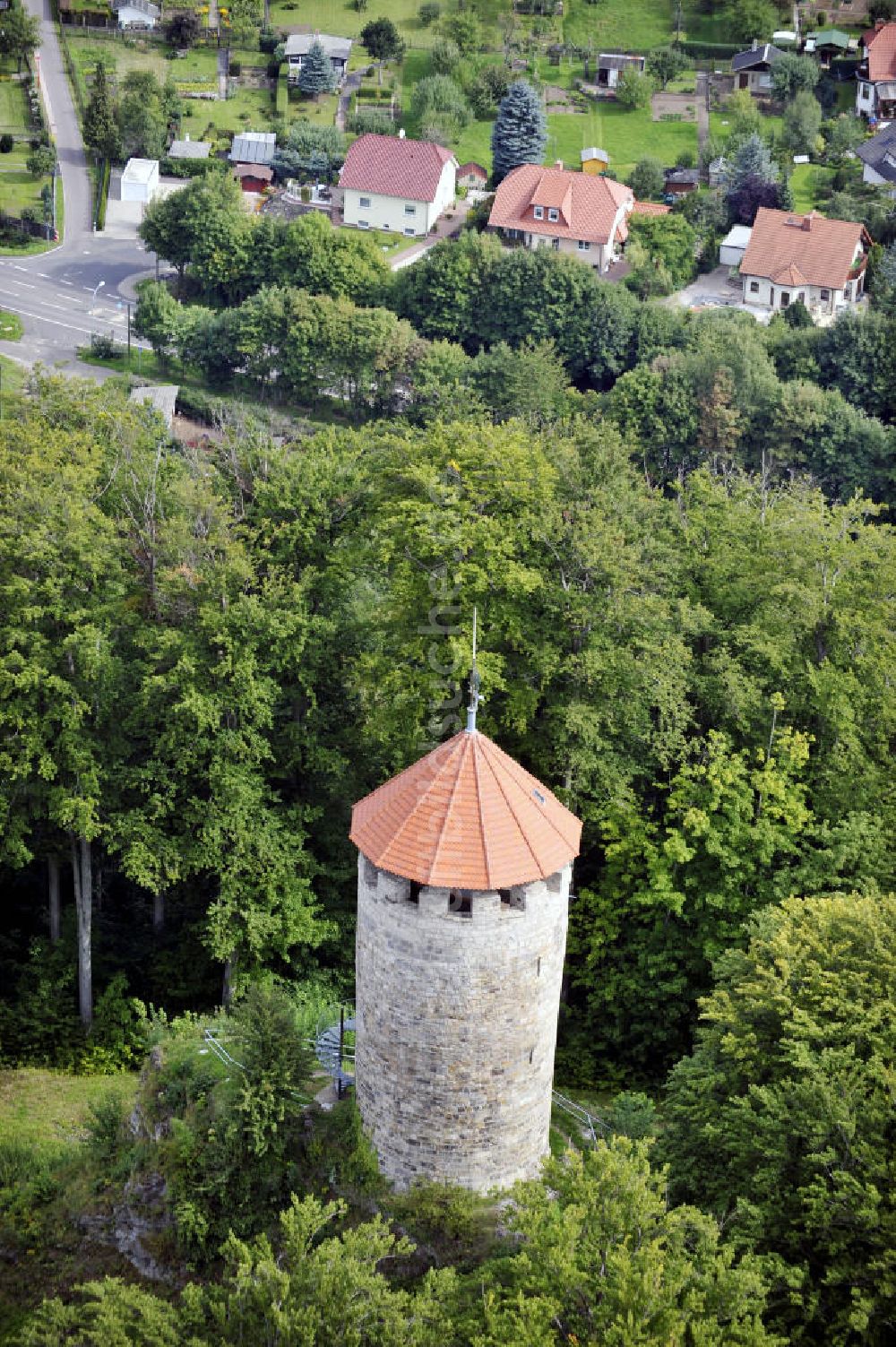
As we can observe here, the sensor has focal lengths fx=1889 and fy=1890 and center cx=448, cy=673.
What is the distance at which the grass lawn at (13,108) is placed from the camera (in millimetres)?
118688

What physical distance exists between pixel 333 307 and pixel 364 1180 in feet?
210

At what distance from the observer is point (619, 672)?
4466cm

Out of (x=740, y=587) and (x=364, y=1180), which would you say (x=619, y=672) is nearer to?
(x=740, y=587)

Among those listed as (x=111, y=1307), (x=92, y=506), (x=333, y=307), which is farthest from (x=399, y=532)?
(x=333, y=307)

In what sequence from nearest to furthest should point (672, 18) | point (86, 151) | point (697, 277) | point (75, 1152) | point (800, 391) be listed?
point (75, 1152) < point (800, 391) < point (697, 277) < point (86, 151) < point (672, 18)

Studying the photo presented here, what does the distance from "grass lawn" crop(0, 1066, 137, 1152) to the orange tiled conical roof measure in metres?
12.8

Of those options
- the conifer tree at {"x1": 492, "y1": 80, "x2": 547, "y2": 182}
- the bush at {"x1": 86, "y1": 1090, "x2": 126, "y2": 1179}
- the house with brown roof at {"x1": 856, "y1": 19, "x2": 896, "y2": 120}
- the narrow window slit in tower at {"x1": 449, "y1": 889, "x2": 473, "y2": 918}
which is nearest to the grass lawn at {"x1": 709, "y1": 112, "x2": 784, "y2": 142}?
the house with brown roof at {"x1": 856, "y1": 19, "x2": 896, "y2": 120}

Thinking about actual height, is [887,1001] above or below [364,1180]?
above

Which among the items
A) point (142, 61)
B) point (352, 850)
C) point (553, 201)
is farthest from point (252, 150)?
point (352, 850)

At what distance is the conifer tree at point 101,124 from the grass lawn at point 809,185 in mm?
40653

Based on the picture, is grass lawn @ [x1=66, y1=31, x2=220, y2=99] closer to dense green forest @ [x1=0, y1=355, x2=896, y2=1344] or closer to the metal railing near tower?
dense green forest @ [x1=0, y1=355, x2=896, y2=1344]

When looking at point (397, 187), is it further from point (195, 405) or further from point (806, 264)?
point (195, 405)

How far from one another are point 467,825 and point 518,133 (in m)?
86.8

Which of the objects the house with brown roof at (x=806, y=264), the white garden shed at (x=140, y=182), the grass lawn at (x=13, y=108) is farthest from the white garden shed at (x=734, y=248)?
the grass lawn at (x=13, y=108)
